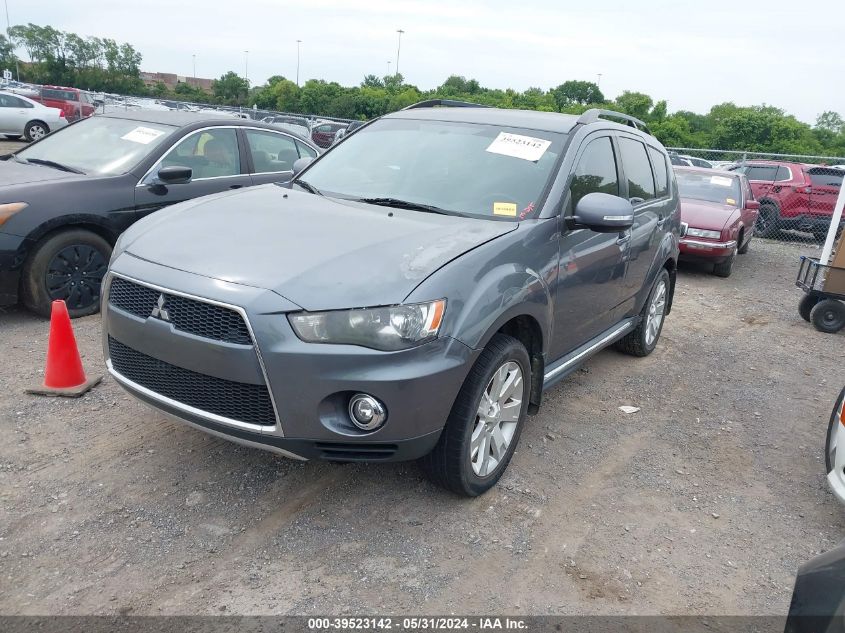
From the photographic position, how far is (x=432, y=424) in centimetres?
284

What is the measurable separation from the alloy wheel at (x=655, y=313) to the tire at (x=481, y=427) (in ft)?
8.29

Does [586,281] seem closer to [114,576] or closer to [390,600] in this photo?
[390,600]

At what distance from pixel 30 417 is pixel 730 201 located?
9.86 meters

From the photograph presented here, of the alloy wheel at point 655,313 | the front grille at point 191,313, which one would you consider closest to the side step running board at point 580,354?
the alloy wheel at point 655,313

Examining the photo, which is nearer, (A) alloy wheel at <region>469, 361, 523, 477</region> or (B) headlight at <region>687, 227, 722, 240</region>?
(A) alloy wheel at <region>469, 361, 523, 477</region>

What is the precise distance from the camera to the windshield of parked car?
10.6m

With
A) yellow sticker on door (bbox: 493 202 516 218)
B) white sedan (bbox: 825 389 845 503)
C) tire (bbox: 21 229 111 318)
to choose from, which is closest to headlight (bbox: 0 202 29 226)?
tire (bbox: 21 229 111 318)

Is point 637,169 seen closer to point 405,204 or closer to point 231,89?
point 405,204

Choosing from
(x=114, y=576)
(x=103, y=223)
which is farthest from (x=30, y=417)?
(x=103, y=223)

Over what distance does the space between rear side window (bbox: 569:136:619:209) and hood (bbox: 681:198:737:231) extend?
5780 millimetres

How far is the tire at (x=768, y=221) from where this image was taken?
14.5m

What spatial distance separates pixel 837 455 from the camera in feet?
11.3

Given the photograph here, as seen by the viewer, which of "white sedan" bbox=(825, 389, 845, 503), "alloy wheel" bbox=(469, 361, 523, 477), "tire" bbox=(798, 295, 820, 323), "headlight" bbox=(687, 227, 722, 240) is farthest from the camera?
"headlight" bbox=(687, 227, 722, 240)

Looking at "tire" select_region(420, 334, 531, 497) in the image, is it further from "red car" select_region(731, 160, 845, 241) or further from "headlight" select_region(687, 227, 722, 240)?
"red car" select_region(731, 160, 845, 241)
